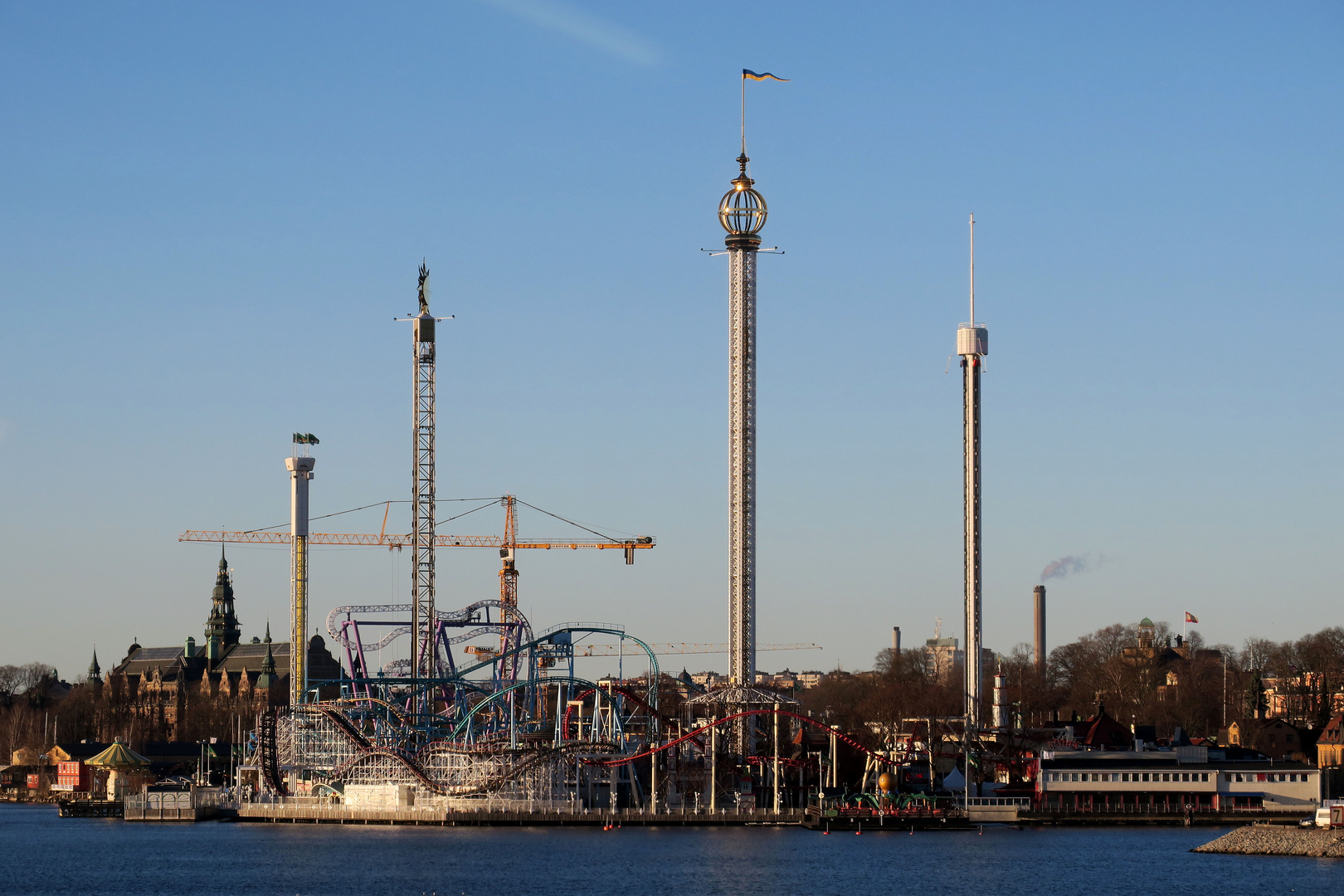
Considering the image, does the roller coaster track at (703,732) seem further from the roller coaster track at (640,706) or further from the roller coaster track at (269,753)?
the roller coaster track at (269,753)

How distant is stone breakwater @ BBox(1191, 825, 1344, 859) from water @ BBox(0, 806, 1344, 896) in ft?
5.69

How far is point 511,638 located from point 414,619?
609 inches

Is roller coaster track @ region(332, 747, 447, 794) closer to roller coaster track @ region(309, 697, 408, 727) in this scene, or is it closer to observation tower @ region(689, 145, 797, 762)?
roller coaster track @ region(309, 697, 408, 727)

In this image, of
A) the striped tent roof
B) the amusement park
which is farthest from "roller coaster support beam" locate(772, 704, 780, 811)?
the striped tent roof

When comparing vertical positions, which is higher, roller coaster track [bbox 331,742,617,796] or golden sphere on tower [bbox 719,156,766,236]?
golden sphere on tower [bbox 719,156,766,236]

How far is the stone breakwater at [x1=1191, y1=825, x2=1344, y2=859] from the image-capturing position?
357 ft

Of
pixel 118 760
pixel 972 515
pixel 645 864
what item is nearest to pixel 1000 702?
pixel 972 515

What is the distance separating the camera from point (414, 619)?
156000 mm

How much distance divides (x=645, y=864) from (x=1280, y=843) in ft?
119

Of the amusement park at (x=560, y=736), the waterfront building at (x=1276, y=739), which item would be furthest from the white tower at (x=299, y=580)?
the waterfront building at (x=1276, y=739)

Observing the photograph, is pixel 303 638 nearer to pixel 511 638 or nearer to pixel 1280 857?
pixel 511 638

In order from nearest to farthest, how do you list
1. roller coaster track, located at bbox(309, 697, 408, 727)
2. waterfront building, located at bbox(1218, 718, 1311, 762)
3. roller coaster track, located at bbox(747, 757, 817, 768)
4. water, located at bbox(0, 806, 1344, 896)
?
1. water, located at bbox(0, 806, 1344, 896)
2. roller coaster track, located at bbox(747, 757, 817, 768)
3. roller coaster track, located at bbox(309, 697, 408, 727)
4. waterfront building, located at bbox(1218, 718, 1311, 762)

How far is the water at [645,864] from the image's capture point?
309ft

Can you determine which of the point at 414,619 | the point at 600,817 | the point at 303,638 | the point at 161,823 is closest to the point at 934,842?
the point at 600,817
